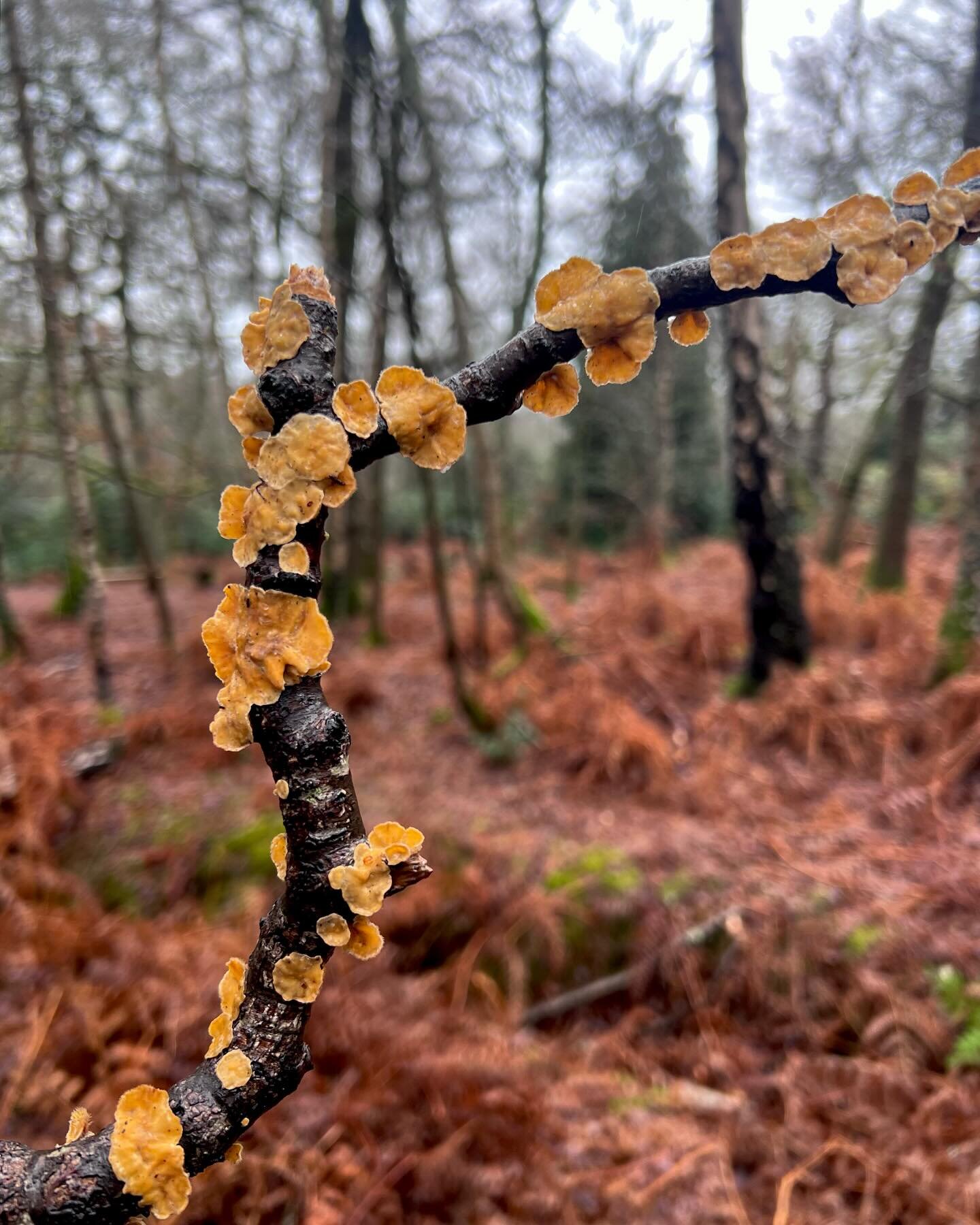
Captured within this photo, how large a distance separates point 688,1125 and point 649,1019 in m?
0.58

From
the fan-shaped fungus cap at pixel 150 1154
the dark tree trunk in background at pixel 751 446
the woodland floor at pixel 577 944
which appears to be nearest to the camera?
the fan-shaped fungus cap at pixel 150 1154

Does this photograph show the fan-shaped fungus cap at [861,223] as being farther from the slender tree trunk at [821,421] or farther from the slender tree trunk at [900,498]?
the slender tree trunk at [821,421]

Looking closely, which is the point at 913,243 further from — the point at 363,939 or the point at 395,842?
the point at 363,939

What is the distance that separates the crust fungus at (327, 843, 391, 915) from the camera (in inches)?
29.1

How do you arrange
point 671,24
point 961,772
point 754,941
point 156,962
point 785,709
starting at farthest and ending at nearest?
point 671,24 → point 785,709 → point 961,772 → point 754,941 → point 156,962

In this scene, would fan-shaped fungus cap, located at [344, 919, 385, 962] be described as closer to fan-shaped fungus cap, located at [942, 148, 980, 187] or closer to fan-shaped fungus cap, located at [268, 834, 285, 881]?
fan-shaped fungus cap, located at [268, 834, 285, 881]

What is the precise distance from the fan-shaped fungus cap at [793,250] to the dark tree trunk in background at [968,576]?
447 centimetres

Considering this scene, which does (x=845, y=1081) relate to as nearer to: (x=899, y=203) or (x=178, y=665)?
(x=899, y=203)

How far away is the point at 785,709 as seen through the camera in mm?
4555

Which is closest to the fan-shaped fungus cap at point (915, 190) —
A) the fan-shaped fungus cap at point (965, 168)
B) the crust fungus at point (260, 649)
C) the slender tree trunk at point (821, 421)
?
the fan-shaped fungus cap at point (965, 168)

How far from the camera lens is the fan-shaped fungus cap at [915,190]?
0.82 metres

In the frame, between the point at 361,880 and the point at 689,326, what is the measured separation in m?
0.77

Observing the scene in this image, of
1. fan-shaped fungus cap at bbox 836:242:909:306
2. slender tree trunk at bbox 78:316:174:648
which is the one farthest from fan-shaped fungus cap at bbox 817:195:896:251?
slender tree trunk at bbox 78:316:174:648

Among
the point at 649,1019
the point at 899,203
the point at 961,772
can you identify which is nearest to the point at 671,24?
the point at 961,772
